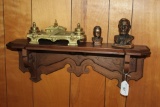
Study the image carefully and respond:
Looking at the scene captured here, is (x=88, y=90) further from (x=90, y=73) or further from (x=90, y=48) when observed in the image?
(x=90, y=48)

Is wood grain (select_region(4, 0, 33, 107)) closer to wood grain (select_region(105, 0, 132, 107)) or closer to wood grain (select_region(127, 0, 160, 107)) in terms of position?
wood grain (select_region(105, 0, 132, 107))

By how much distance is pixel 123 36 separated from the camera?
973 mm

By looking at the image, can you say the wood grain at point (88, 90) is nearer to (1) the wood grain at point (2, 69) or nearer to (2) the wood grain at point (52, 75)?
(2) the wood grain at point (52, 75)

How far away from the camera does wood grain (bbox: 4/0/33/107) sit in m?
1.12

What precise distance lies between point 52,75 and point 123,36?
17.5 inches

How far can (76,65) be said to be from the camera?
3.64ft

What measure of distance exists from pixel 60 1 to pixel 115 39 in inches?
13.7

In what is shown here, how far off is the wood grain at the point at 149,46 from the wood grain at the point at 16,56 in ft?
1.84

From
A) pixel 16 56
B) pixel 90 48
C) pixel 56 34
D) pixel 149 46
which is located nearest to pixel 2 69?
pixel 16 56

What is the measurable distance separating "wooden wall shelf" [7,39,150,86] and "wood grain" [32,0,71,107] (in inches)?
1.9

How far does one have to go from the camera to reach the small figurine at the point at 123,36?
959mm

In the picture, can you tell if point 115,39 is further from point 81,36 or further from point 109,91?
point 109,91

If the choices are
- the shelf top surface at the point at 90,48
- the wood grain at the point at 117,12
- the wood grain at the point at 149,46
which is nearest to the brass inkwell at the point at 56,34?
the shelf top surface at the point at 90,48

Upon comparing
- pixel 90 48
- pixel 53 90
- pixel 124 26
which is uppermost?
pixel 124 26
